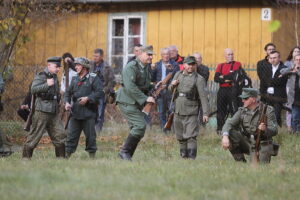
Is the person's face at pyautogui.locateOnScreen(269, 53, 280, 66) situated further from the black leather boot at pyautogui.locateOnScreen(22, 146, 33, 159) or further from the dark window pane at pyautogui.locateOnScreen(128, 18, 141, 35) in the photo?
the dark window pane at pyautogui.locateOnScreen(128, 18, 141, 35)

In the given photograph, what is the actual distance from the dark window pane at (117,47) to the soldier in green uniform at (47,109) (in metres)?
13.1

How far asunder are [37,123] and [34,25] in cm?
1407

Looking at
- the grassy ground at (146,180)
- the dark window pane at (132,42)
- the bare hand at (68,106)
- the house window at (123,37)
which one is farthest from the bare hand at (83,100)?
the dark window pane at (132,42)

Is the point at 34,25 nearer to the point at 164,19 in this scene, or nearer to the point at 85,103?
the point at 164,19

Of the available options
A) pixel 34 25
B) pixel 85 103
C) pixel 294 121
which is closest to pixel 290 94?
pixel 294 121

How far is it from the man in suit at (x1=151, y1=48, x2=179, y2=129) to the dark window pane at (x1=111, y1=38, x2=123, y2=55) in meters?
7.36

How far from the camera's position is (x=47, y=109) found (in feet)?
45.0

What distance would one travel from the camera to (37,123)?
1374 centimetres

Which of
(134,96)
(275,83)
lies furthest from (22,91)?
(134,96)

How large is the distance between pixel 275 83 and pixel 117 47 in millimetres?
9639

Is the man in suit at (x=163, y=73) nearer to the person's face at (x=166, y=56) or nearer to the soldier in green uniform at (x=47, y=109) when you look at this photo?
the person's face at (x=166, y=56)

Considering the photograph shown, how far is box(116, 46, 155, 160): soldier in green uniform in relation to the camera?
527 inches

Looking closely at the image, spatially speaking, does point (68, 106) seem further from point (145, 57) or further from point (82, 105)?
point (145, 57)

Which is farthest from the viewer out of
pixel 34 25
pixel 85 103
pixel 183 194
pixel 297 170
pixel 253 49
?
pixel 34 25
